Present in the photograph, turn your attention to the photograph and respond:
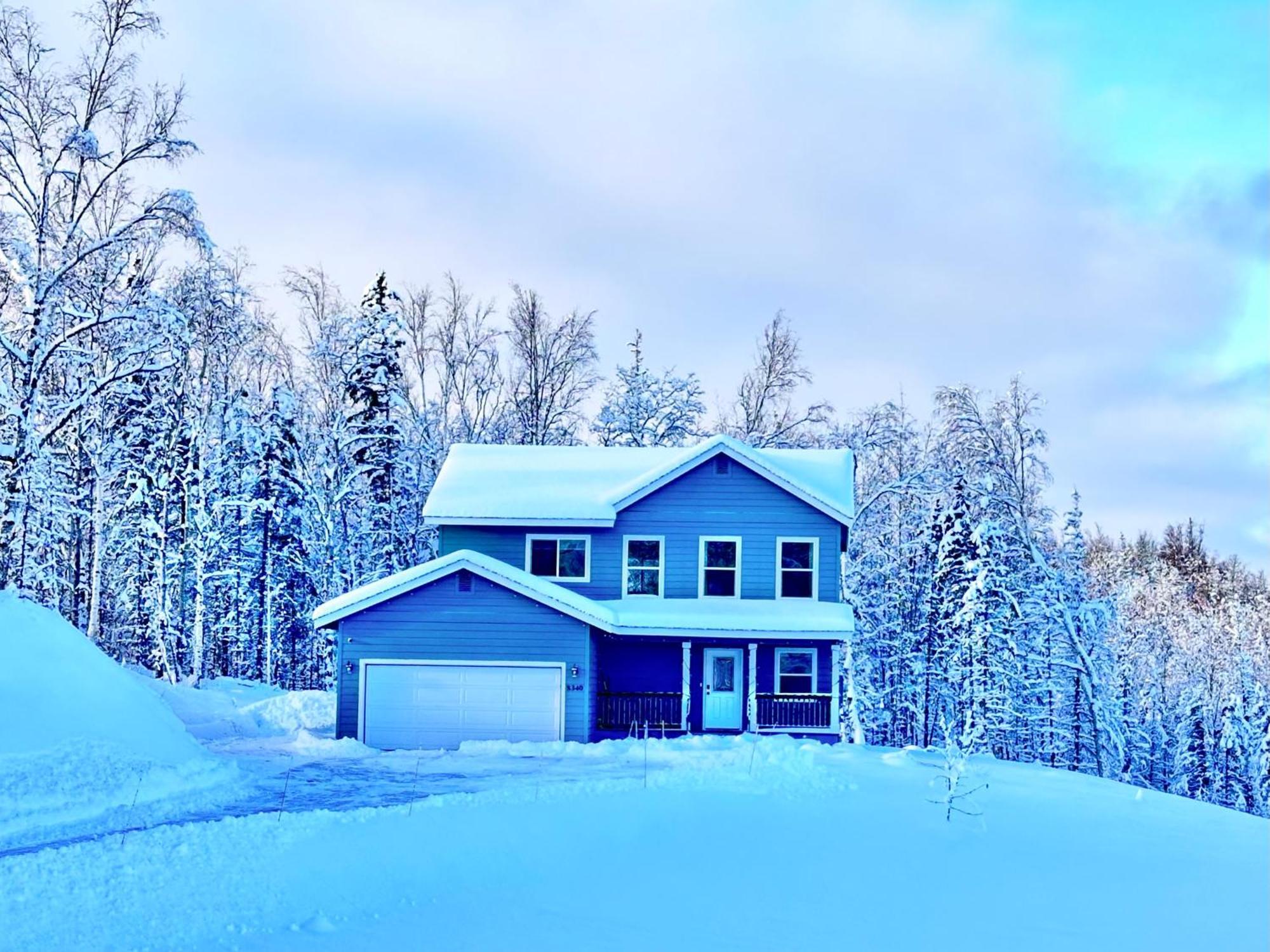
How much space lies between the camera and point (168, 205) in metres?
21.5

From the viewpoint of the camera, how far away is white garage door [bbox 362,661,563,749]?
2320cm

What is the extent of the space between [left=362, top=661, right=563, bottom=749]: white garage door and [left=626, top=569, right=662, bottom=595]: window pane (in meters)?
3.54

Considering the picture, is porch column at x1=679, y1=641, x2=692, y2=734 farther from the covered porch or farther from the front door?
the front door

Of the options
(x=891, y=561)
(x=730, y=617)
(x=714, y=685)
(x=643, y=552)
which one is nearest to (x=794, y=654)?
(x=714, y=685)

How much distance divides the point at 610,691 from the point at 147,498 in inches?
704

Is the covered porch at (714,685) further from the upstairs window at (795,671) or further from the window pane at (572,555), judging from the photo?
the window pane at (572,555)

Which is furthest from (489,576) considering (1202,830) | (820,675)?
(1202,830)

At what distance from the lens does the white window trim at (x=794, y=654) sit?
25.7m

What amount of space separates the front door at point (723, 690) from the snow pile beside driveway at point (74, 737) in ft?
37.6

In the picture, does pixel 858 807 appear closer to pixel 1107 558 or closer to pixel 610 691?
pixel 610 691

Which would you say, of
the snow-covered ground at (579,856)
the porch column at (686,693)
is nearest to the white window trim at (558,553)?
the porch column at (686,693)

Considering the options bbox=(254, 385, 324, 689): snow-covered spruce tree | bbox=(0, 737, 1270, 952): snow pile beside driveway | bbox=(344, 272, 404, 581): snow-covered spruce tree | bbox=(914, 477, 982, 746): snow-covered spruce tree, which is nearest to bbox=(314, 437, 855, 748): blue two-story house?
bbox=(0, 737, 1270, 952): snow pile beside driveway

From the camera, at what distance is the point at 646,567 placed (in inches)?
1026

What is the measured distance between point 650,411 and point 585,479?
15.7 metres
